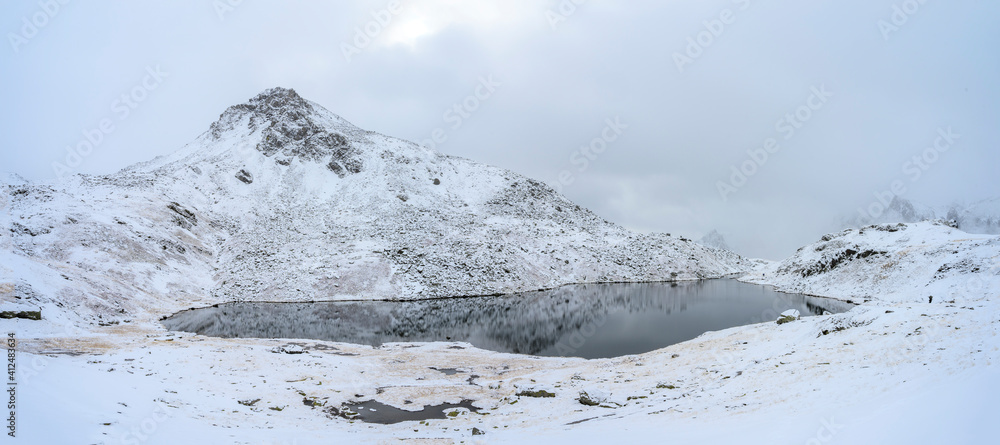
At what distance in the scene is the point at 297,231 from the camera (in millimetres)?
80625

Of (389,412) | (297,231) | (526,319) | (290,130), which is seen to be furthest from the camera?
(290,130)

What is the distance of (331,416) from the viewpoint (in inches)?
749

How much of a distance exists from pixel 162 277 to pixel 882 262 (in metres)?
96.0

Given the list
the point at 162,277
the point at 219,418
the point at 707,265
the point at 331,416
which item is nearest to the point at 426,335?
the point at 331,416

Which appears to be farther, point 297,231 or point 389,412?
point 297,231

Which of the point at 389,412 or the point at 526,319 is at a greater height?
the point at 526,319

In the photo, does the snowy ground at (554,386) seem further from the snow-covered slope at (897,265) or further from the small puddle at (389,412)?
the snow-covered slope at (897,265)

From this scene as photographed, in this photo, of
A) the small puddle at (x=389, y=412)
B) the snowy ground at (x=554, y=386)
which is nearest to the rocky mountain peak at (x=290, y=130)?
the snowy ground at (x=554, y=386)

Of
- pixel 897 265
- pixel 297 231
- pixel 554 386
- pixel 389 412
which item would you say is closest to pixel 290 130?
pixel 297 231

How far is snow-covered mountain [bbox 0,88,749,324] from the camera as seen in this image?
175 feet

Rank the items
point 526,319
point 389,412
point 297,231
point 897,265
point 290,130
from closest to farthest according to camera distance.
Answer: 1. point 389,412
2. point 526,319
3. point 897,265
4. point 297,231
5. point 290,130

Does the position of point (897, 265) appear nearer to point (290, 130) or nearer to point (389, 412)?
point (389, 412)

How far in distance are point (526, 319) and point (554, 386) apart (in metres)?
26.8

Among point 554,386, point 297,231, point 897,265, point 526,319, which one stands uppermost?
point 297,231
